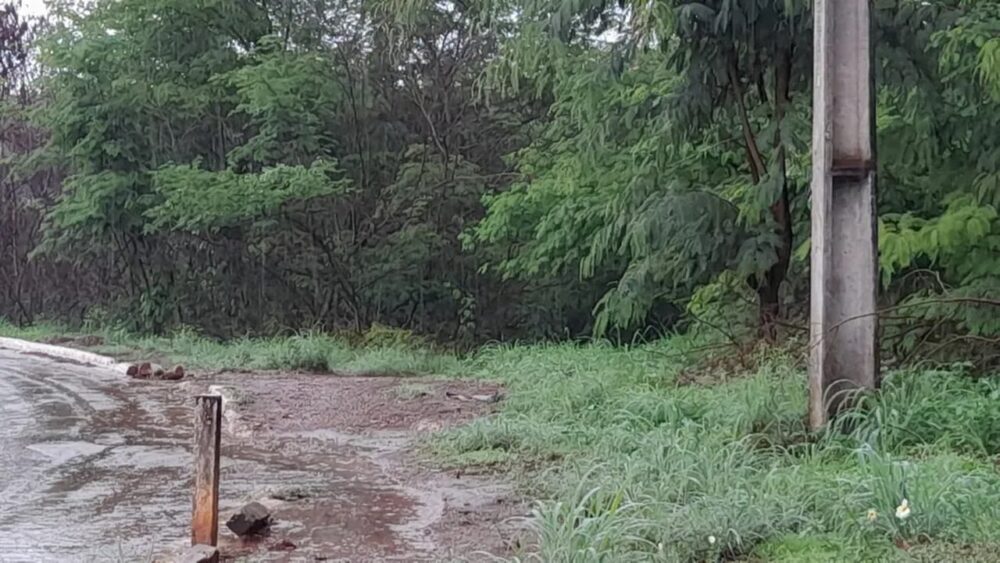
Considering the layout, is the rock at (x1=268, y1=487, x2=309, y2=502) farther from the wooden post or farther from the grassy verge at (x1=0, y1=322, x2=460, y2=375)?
the grassy verge at (x1=0, y1=322, x2=460, y2=375)

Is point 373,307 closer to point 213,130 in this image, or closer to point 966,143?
point 213,130

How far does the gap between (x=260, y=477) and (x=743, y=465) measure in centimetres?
361

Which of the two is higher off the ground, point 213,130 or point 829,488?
point 213,130

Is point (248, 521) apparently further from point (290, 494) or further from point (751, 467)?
point (751, 467)

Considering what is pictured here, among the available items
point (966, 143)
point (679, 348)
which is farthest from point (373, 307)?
point (966, 143)

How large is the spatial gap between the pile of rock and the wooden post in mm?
9120

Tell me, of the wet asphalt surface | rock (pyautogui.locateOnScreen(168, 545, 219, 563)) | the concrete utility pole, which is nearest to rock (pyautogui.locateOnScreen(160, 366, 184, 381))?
the wet asphalt surface

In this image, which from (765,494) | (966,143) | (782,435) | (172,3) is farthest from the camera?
(172,3)

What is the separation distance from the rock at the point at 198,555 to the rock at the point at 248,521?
49 cm

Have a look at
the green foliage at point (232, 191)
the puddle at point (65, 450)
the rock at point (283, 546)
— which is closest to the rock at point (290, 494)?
the rock at point (283, 546)

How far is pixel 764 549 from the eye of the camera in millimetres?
4336

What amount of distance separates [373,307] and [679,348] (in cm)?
1018

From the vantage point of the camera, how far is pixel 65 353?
17.7m

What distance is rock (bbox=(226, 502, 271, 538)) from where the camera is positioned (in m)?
5.51
